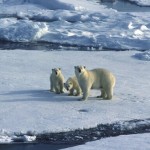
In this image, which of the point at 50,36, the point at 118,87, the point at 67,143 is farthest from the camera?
the point at 50,36

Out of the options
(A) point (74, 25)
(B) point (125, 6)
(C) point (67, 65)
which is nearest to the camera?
(C) point (67, 65)

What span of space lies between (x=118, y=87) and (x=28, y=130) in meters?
2.76

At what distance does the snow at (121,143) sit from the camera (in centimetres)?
653

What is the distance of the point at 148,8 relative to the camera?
2283cm

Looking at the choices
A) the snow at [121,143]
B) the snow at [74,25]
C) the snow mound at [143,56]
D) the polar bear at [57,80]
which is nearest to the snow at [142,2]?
the snow at [74,25]

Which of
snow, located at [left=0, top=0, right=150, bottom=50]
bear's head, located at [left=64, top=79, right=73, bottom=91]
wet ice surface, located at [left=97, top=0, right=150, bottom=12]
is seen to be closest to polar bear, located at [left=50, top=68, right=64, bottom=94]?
bear's head, located at [left=64, top=79, right=73, bottom=91]

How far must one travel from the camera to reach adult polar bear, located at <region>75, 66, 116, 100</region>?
320 inches

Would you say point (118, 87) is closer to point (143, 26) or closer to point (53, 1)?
point (143, 26)

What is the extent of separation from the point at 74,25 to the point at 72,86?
844cm

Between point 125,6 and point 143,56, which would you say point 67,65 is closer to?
point 143,56

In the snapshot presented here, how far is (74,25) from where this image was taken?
54.9 feet

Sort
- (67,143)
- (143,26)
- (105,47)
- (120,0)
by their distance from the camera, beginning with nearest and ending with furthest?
(67,143) → (105,47) → (143,26) → (120,0)

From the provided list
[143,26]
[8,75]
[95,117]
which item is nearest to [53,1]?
[143,26]

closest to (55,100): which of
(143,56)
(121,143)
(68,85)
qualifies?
(68,85)
